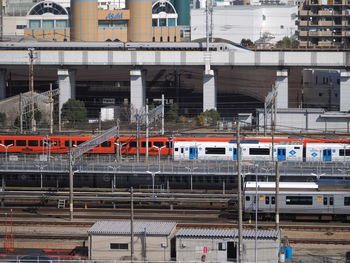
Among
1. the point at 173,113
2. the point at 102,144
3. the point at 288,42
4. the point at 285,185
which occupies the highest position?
the point at 288,42

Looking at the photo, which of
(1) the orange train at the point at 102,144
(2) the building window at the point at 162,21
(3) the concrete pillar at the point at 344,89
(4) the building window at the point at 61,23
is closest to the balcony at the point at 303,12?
(2) the building window at the point at 162,21

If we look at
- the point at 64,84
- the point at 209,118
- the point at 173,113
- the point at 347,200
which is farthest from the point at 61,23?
the point at 347,200

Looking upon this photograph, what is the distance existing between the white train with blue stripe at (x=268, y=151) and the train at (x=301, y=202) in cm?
676

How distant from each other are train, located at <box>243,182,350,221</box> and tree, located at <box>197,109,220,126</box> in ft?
59.6

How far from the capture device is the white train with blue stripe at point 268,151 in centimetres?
3014

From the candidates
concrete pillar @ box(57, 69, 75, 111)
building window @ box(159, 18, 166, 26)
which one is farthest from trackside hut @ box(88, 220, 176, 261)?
building window @ box(159, 18, 166, 26)

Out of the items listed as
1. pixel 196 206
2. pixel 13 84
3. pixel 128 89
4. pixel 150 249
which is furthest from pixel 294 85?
pixel 150 249

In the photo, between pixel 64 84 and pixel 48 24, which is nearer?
pixel 64 84

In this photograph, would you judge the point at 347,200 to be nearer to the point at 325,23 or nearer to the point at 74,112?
the point at 74,112

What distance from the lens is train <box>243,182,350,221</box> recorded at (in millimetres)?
22891

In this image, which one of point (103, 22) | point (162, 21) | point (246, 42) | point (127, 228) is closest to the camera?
point (127, 228)

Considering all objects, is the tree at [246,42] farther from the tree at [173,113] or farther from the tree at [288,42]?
the tree at [173,113]

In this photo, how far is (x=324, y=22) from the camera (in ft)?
209

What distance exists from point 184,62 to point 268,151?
1438 centimetres
